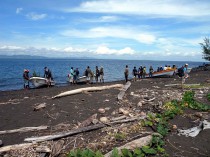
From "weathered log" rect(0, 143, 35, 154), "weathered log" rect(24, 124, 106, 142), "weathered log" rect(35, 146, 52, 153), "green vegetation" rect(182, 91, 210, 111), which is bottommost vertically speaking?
"weathered log" rect(0, 143, 35, 154)

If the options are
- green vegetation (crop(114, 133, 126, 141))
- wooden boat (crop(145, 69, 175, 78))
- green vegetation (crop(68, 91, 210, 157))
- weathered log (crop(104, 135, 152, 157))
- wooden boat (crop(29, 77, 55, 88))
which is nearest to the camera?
green vegetation (crop(68, 91, 210, 157))

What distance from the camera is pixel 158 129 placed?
9766 millimetres

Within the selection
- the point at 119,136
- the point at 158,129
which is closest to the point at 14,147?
the point at 119,136

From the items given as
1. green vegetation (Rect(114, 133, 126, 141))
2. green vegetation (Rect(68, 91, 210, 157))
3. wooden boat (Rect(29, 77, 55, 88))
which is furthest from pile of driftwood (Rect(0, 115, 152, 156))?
wooden boat (Rect(29, 77, 55, 88))

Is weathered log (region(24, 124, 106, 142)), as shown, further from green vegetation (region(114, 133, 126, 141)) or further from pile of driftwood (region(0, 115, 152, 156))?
green vegetation (region(114, 133, 126, 141))

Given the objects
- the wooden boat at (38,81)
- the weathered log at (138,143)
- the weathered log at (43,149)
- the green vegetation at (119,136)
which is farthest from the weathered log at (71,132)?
the wooden boat at (38,81)

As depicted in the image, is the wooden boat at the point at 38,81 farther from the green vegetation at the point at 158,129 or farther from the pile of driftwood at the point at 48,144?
the green vegetation at the point at 158,129

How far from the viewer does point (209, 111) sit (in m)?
13.1

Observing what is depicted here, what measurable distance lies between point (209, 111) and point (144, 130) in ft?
17.6

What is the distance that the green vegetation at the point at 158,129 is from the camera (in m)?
7.53

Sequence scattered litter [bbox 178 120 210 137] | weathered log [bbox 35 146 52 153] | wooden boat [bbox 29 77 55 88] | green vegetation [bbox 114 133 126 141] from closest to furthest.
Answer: weathered log [bbox 35 146 52 153] → green vegetation [bbox 114 133 126 141] → scattered litter [bbox 178 120 210 137] → wooden boat [bbox 29 77 55 88]

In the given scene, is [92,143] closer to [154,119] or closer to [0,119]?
[154,119]

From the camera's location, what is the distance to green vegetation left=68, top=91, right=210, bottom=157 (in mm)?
7527

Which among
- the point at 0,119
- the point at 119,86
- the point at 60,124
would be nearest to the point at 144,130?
the point at 60,124
